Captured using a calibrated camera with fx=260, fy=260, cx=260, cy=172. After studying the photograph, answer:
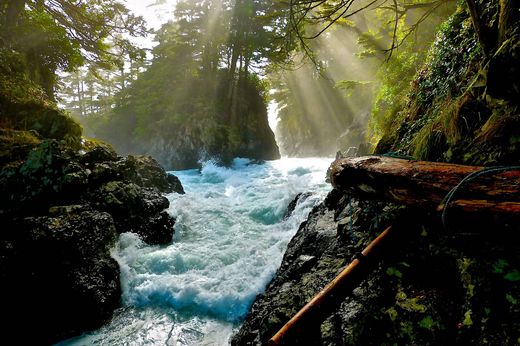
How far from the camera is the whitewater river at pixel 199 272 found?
436cm

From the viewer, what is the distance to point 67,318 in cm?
439

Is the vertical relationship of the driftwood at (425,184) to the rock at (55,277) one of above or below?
above

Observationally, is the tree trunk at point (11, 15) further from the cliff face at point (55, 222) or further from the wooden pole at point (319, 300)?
the wooden pole at point (319, 300)

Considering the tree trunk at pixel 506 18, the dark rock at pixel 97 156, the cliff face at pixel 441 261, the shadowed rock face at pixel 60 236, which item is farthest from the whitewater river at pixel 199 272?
the tree trunk at pixel 506 18

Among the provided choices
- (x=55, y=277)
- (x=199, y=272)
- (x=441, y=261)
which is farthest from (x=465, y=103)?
(x=55, y=277)

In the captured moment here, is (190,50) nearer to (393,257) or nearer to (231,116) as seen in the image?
(231,116)

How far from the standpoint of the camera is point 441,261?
2.24m

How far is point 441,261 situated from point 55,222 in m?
6.25

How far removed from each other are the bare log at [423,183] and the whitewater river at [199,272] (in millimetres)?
3244

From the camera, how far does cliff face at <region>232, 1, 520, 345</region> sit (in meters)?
1.81

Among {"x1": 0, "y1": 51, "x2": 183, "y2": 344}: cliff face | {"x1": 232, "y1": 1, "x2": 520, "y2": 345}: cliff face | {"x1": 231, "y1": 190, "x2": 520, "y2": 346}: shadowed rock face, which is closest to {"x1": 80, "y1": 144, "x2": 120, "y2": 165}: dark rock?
{"x1": 0, "y1": 51, "x2": 183, "y2": 344}: cliff face

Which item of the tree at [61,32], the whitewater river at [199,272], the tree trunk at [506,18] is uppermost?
the tree at [61,32]

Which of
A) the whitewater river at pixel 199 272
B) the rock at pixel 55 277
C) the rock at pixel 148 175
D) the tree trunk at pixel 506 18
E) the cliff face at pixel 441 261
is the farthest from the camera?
the rock at pixel 148 175

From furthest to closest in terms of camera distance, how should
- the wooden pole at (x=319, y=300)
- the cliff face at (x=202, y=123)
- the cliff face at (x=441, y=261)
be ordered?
1. the cliff face at (x=202, y=123)
2. the cliff face at (x=441, y=261)
3. the wooden pole at (x=319, y=300)
